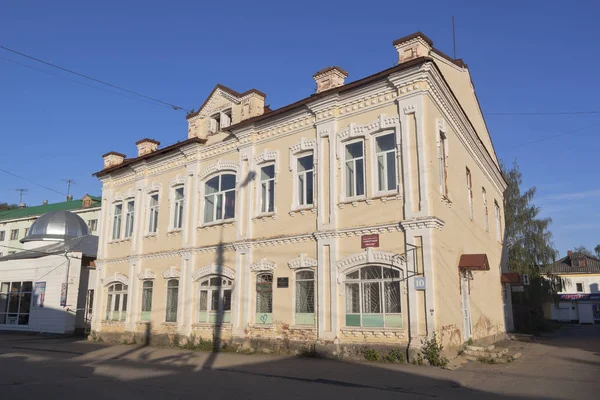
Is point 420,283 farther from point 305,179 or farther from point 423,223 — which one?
point 305,179

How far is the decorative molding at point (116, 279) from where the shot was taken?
22122 mm

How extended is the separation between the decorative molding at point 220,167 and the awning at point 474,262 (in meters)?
8.80

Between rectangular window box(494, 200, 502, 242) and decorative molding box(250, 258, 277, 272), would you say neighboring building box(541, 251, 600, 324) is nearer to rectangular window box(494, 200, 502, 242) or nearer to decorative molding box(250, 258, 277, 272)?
rectangular window box(494, 200, 502, 242)

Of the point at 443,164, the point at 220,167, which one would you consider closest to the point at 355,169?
the point at 443,164

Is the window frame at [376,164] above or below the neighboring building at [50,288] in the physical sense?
above

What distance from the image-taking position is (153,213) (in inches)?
868

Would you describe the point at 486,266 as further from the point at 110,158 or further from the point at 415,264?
the point at 110,158

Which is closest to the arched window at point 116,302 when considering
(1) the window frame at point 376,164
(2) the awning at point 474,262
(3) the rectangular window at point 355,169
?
(3) the rectangular window at point 355,169

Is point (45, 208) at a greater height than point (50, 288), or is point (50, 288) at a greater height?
point (45, 208)

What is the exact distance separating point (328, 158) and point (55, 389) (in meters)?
9.92

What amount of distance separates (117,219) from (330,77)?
45.9ft

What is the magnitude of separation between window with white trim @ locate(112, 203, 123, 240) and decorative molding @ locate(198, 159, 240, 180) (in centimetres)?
658

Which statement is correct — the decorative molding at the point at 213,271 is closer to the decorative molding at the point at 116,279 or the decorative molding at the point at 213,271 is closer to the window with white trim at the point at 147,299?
the window with white trim at the point at 147,299

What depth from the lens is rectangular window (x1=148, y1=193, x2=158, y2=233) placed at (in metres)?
21.8
